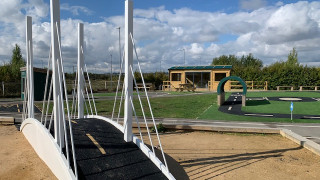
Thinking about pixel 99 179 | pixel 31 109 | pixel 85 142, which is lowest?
pixel 99 179

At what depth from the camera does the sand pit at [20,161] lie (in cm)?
704

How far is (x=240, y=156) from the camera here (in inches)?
327

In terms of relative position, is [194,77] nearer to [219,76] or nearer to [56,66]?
[219,76]

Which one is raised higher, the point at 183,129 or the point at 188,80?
the point at 188,80

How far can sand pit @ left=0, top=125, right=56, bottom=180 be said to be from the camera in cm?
704

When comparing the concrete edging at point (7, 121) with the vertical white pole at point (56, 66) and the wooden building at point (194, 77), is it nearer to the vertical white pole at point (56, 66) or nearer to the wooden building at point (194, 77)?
the vertical white pole at point (56, 66)

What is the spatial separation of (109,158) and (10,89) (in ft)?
91.0

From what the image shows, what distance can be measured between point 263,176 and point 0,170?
7579 mm

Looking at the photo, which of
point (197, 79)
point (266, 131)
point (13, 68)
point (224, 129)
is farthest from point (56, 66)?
point (197, 79)

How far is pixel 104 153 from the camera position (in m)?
6.48

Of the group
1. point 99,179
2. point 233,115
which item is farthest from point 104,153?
point 233,115

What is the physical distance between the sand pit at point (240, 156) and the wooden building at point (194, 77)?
2702cm

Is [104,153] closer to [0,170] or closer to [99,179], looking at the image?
[99,179]

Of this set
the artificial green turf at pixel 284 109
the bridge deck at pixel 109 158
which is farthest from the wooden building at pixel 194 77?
the bridge deck at pixel 109 158
